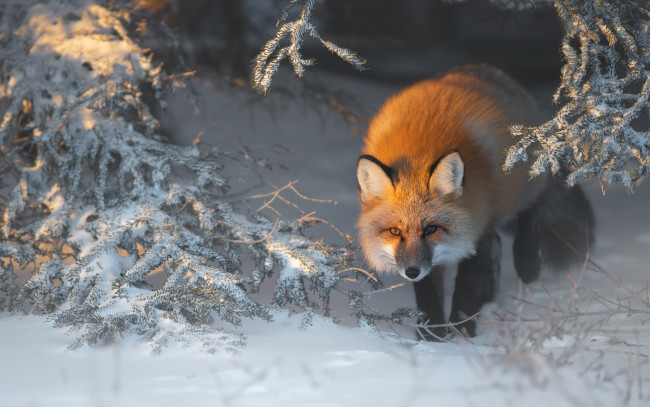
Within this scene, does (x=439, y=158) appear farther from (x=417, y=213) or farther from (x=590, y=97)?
(x=590, y=97)

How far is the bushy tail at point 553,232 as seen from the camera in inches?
180

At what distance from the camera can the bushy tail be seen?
4.57 metres

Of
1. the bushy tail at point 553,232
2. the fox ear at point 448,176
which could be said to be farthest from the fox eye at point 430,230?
the bushy tail at point 553,232

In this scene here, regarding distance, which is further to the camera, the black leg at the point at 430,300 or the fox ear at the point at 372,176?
the black leg at the point at 430,300

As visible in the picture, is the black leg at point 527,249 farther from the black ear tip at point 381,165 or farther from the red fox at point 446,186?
the black ear tip at point 381,165

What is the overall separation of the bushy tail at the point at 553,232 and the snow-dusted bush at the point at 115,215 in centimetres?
168

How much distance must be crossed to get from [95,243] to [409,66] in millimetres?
4252

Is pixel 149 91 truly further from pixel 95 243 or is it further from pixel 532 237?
pixel 532 237

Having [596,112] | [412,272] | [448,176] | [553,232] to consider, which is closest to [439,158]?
[448,176]

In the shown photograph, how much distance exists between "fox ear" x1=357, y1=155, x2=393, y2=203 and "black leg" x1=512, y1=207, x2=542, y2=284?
166 cm

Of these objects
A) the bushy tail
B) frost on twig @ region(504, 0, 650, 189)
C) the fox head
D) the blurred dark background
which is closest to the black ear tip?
the fox head

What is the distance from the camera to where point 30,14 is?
4.48 metres

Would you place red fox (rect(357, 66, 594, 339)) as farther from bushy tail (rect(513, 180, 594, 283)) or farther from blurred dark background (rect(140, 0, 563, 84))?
blurred dark background (rect(140, 0, 563, 84))

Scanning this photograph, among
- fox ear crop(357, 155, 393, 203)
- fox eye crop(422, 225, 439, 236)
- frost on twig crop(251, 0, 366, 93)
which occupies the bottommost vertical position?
fox eye crop(422, 225, 439, 236)
